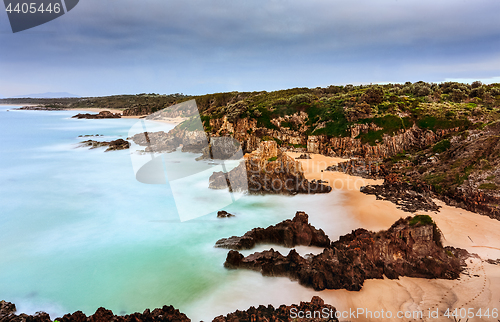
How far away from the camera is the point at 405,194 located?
1702 cm

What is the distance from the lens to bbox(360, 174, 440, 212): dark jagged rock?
50.3 ft

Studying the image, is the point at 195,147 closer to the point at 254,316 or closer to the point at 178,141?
the point at 178,141

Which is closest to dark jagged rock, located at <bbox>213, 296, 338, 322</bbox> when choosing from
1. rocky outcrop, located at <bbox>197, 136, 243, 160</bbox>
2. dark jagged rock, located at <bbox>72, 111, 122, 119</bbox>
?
rocky outcrop, located at <bbox>197, 136, 243, 160</bbox>

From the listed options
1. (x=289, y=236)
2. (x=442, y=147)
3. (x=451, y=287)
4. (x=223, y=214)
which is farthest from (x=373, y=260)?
(x=442, y=147)

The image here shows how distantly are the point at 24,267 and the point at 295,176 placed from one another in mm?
16644

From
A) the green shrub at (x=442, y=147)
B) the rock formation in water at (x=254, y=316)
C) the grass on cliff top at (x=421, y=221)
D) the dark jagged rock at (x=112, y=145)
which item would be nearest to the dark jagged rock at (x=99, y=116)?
the dark jagged rock at (x=112, y=145)

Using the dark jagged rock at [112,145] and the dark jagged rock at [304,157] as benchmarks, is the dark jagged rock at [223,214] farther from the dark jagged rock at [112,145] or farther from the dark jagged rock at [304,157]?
the dark jagged rock at [112,145]

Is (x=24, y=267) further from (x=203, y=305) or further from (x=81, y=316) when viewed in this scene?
(x=203, y=305)

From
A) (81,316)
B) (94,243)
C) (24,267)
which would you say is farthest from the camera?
(94,243)

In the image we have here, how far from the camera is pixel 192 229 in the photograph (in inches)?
616

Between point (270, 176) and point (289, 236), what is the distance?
8.64 m

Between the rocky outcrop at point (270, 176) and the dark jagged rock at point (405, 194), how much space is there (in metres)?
3.42

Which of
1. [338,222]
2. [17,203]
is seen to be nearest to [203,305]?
[338,222]

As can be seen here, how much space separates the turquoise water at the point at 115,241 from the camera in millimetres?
10195
